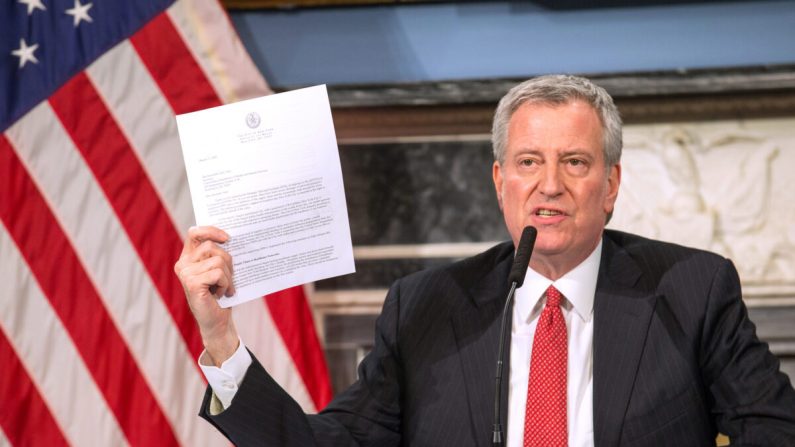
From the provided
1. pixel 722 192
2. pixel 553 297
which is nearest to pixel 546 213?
pixel 553 297

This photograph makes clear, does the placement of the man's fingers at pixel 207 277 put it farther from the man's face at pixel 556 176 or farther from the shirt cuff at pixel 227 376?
the man's face at pixel 556 176

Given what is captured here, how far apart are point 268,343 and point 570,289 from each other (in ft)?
3.87

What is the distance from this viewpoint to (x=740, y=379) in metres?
1.86

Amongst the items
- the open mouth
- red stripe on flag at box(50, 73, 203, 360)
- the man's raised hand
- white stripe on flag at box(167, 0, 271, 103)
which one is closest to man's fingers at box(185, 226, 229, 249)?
the man's raised hand

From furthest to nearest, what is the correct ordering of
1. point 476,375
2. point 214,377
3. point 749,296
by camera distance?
point 749,296 → point 476,375 → point 214,377

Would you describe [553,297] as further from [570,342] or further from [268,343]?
[268,343]

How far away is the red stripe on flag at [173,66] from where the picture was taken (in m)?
2.98

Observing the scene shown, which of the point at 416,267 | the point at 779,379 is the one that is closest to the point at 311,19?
the point at 416,267

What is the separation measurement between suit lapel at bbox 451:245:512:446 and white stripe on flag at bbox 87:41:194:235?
114cm

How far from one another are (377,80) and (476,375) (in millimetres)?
1516

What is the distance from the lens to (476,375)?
200cm

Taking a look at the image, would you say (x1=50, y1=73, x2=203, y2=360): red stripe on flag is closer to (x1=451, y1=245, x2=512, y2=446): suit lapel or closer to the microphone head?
(x1=451, y1=245, x2=512, y2=446): suit lapel

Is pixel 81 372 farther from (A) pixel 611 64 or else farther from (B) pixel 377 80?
(A) pixel 611 64

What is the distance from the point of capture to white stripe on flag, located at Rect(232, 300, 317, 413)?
2.94 meters
